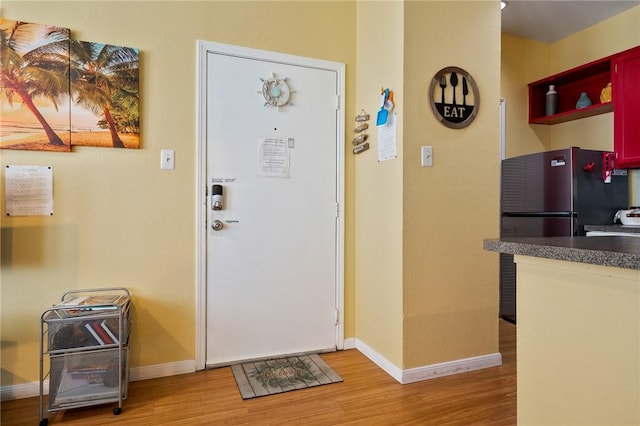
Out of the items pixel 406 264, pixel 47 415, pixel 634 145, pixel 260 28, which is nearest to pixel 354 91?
pixel 260 28

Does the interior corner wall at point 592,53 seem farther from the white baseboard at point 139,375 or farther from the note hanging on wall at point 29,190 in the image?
the note hanging on wall at point 29,190

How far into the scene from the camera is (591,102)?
10.8 feet

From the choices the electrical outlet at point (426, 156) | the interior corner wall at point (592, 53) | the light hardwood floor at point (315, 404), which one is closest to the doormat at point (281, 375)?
the light hardwood floor at point (315, 404)

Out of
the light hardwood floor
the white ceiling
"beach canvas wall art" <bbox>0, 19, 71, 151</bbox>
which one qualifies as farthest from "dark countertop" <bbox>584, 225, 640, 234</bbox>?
"beach canvas wall art" <bbox>0, 19, 71, 151</bbox>

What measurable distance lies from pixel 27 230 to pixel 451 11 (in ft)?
9.17

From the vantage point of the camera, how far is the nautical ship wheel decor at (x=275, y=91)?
96.0 inches

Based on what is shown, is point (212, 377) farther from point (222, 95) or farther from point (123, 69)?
point (123, 69)

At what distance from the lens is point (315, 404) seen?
1902mm

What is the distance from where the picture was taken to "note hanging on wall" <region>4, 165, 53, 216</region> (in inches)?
77.2

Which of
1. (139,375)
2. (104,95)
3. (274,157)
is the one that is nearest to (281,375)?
(139,375)

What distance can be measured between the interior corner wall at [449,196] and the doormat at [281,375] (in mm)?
532

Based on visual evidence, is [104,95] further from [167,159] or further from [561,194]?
[561,194]

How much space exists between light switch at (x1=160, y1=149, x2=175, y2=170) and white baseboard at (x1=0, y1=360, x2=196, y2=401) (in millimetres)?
1214

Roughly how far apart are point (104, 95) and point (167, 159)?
0.49 metres
